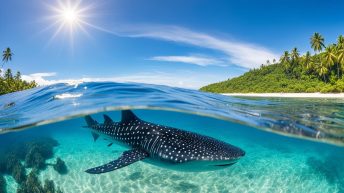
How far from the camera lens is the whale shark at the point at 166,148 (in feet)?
24.0

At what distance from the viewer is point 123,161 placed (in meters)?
7.82

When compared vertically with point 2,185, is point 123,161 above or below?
above

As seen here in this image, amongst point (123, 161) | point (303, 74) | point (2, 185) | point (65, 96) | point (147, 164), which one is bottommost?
point (2, 185)

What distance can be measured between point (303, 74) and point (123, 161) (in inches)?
4042

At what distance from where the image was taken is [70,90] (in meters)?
15.6

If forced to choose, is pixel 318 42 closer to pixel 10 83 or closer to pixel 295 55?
pixel 295 55

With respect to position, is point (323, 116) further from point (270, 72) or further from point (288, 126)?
point (270, 72)

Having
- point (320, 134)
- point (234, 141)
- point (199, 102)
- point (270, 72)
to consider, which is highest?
point (270, 72)

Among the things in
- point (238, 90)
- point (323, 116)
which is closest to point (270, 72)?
point (238, 90)

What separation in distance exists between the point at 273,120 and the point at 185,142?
7715mm

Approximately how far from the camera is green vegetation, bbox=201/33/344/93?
75.4m

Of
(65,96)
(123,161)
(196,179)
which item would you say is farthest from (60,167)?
(123,161)

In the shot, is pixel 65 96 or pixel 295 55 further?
pixel 295 55

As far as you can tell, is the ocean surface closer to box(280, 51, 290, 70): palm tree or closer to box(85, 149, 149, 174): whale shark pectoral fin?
box(85, 149, 149, 174): whale shark pectoral fin
